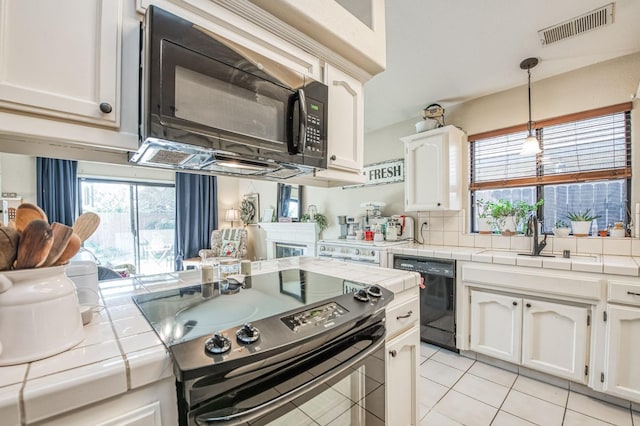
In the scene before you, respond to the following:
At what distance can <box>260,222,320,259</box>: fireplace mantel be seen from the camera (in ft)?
13.8

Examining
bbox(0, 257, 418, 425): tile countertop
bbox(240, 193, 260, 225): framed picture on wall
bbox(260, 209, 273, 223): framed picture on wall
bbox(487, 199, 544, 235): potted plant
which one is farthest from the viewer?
bbox(240, 193, 260, 225): framed picture on wall

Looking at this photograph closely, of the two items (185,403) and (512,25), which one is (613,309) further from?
(185,403)

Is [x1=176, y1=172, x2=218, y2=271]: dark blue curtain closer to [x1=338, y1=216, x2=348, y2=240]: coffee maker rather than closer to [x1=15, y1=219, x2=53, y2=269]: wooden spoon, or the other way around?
[x1=338, y1=216, x2=348, y2=240]: coffee maker

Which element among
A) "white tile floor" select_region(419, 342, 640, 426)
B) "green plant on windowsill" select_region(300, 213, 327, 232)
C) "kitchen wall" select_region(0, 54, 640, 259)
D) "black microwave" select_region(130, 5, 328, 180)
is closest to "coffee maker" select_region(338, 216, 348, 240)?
"kitchen wall" select_region(0, 54, 640, 259)

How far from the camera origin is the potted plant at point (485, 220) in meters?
2.82

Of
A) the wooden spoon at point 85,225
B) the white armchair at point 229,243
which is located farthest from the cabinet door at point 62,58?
the white armchair at point 229,243

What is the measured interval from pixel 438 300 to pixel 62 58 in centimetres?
282

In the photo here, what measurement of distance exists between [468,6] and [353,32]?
896mm

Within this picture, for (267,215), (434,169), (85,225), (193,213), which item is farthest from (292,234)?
(85,225)

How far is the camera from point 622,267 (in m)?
1.71

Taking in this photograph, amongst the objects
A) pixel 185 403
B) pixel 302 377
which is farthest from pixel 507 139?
pixel 185 403

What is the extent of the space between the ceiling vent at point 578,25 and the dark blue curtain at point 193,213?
5.12m

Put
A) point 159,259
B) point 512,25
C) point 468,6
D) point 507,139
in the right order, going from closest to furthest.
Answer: point 468,6, point 512,25, point 507,139, point 159,259

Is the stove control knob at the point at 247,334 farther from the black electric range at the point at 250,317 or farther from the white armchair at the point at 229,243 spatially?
the white armchair at the point at 229,243
